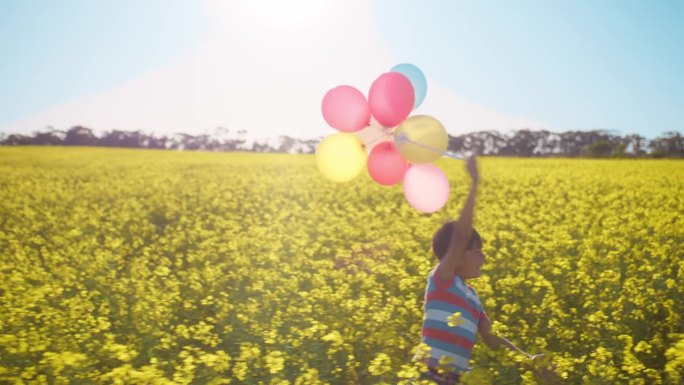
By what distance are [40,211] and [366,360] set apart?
9787 millimetres

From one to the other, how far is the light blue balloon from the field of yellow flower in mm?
1540

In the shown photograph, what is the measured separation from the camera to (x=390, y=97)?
3.99 meters

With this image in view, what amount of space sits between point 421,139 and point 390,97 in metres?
0.32

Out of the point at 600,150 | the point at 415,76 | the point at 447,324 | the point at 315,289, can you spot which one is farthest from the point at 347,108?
the point at 600,150

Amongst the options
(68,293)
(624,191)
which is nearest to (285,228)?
(68,293)

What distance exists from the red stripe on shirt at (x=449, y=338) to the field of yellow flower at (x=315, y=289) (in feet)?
0.93

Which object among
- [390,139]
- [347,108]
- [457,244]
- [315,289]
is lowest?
[315,289]

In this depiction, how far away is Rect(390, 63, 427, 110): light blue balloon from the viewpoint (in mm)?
4289

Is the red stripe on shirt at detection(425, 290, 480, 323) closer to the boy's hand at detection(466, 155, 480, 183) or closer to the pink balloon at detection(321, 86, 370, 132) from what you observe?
the boy's hand at detection(466, 155, 480, 183)

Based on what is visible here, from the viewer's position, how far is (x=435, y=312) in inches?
133

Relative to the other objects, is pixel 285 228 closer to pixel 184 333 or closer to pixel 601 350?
pixel 184 333

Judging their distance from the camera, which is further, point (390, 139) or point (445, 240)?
point (390, 139)

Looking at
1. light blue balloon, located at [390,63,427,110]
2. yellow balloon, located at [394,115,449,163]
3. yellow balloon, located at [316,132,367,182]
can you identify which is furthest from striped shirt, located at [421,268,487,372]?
light blue balloon, located at [390,63,427,110]

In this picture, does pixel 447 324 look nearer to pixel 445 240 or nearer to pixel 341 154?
pixel 445 240
